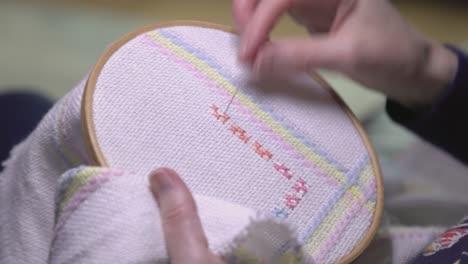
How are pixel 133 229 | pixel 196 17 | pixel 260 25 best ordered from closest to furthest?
pixel 133 229 < pixel 260 25 < pixel 196 17

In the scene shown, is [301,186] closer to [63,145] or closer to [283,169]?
[283,169]

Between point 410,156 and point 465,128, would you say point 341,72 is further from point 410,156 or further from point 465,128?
point 410,156

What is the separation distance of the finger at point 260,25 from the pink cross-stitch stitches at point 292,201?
0.41ft

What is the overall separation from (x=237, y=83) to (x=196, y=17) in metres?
0.84

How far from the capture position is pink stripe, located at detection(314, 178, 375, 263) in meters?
0.41

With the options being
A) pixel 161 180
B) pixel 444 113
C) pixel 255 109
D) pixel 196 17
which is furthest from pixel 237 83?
pixel 196 17

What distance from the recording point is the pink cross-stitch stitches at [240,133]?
0.42 metres

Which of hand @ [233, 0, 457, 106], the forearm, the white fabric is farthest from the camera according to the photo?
the forearm

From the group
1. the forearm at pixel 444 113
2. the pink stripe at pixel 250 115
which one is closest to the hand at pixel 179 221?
the pink stripe at pixel 250 115

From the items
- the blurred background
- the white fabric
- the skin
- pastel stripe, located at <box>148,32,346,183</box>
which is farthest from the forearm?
the white fabric

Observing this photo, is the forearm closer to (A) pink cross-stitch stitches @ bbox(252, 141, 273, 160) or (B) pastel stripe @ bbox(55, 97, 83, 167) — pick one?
(A) pink cross-stitch stitches @ bbox(252, 141, 273, 160)

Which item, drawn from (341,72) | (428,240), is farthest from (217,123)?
(428,240)

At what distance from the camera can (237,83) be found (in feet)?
1.47

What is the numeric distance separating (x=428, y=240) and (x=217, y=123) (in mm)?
291
